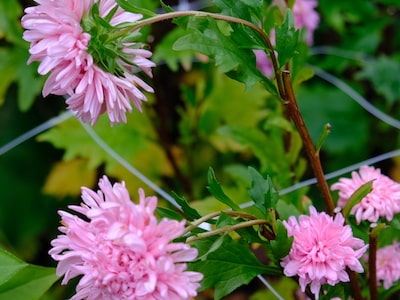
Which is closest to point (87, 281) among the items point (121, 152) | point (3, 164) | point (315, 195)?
point (121, 152)

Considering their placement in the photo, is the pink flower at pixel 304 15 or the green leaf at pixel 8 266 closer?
the green leaf at pixel 8 266

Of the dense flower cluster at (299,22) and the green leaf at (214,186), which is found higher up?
the green leaf at (214,186)

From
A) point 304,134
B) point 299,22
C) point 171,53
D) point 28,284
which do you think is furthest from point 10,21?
point 304,134

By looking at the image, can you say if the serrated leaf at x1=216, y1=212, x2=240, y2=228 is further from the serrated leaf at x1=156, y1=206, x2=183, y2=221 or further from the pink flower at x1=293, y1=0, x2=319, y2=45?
the pink flower at x1=293, y1=0, x2=319, y2=45

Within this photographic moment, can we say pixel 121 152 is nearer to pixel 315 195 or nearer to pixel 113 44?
pixel 315 195

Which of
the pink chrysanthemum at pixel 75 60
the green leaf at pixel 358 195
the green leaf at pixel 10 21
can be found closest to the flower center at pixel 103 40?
the pink chrysanthemum at pixel 75 60

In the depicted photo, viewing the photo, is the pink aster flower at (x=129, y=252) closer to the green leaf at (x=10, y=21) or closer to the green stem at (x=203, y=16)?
the green stem at (x=203, y=16)
